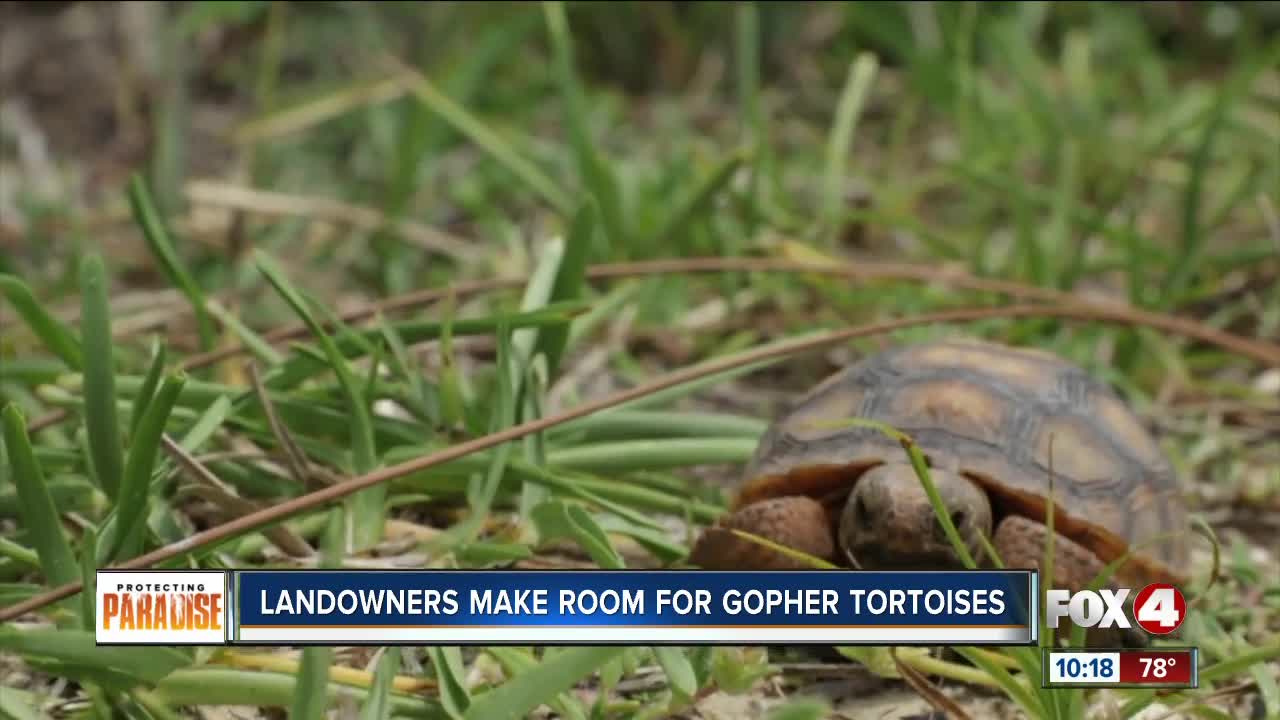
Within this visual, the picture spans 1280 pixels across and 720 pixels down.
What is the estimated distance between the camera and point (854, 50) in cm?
377

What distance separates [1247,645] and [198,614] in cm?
105

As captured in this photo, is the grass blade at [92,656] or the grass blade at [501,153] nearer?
the grass blade at [92,656]

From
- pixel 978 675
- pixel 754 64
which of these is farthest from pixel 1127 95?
pixel 978 675

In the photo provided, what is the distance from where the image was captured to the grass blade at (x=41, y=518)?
4.55 feet

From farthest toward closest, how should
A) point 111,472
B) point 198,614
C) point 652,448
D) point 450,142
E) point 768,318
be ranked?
point 450,142, point 768,318, point 652,448, point 111,472, point 198,614

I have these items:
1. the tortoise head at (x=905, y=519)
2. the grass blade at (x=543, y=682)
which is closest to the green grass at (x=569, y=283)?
the grass blade at (x=543, y=682)

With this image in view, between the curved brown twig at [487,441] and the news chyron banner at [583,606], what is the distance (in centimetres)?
5

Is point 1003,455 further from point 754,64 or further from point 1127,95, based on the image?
point 1127,95

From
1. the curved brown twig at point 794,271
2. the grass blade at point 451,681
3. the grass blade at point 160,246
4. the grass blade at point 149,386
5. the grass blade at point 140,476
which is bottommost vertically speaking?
the grass blade at point 451,681

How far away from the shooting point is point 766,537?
160 centimetres

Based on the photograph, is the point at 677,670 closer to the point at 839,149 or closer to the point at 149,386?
the point at 149,386

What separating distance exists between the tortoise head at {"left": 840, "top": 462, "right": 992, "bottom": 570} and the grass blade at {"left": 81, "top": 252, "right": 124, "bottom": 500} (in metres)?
0.75

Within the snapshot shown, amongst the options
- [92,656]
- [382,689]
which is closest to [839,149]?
[382,689]

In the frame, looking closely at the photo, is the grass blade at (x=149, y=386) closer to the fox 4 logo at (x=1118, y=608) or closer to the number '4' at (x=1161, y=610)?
the fox 4 logo at (x=1118, y=608)
